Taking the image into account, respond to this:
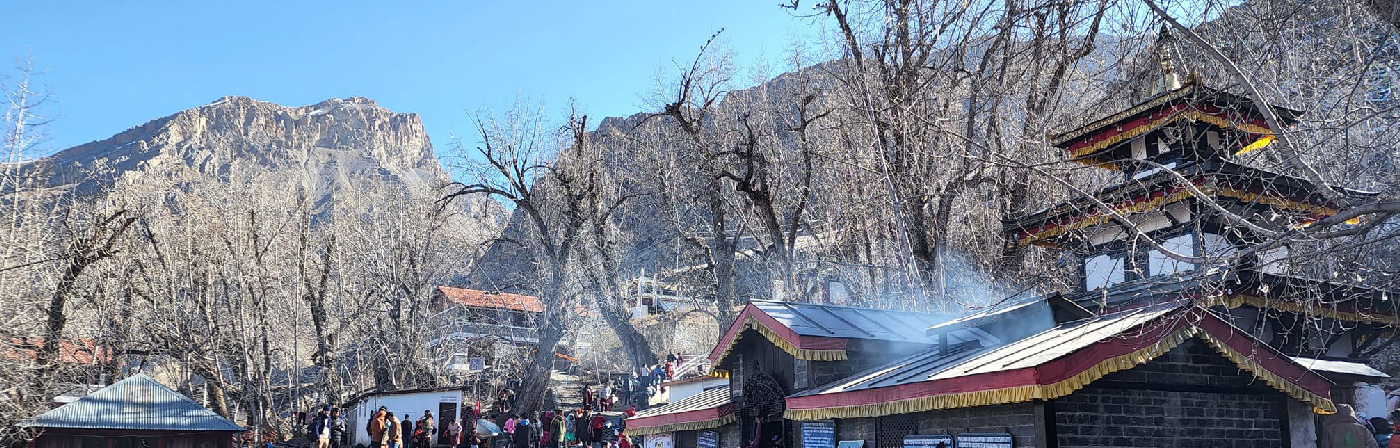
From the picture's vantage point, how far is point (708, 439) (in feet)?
62.6

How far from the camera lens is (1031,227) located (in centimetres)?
1767

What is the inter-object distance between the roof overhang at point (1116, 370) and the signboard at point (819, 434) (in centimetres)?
240

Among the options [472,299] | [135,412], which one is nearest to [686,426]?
[135,412]

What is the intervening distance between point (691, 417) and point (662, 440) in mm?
2936

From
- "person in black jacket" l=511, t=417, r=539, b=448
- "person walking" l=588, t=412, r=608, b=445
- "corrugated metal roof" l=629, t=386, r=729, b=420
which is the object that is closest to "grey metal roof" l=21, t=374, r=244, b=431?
"person in black jacket" l=511, t=417, r=539, b=448

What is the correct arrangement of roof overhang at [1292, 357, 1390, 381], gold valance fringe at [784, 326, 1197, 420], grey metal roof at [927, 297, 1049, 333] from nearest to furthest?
gold valance fringe at [784, 326, 1197, 420] → roof overhang at [1292, 357, 1390, 381] → grey metal roof at [927, 297, 1049, 333]

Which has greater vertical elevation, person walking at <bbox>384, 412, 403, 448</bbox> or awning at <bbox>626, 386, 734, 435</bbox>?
awning at <bbox>626, 386, 734, 435</bbox>

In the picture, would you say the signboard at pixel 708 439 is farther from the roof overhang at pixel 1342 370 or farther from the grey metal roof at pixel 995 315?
the roof overhang at pixel 1342 370

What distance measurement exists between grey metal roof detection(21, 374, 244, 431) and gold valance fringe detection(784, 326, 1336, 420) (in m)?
19.6

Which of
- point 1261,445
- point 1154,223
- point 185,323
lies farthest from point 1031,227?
point 185,323

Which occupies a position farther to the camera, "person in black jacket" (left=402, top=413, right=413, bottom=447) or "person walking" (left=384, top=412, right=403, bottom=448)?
"person in black jacket" (left=402, top=413, right=413, bottom=447)

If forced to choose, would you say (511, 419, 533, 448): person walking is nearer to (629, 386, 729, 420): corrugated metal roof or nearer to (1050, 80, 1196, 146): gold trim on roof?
(629, 386, 729, 420): corrugated metal roof

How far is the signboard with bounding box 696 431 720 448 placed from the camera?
1864 cm

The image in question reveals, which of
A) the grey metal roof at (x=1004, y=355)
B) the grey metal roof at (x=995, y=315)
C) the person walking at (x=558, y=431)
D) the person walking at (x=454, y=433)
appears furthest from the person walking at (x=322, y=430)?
the grey metal roof at (x=995, y=315)
